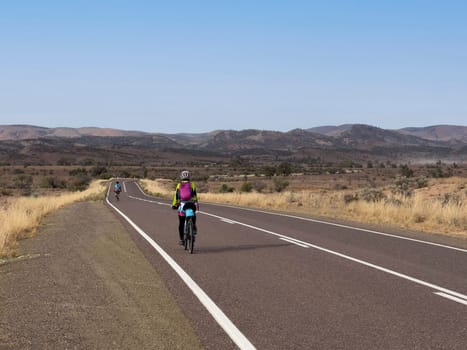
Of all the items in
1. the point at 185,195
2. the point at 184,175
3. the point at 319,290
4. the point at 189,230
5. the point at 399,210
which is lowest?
the point at 399,210

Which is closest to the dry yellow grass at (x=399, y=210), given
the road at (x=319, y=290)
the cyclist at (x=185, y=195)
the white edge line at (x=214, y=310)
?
the road at (x=319, y=290)

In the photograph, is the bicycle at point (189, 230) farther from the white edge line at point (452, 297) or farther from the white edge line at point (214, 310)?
the white edge line at point (452, 297)

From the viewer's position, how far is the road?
5.68 m

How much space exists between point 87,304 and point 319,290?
319 cm

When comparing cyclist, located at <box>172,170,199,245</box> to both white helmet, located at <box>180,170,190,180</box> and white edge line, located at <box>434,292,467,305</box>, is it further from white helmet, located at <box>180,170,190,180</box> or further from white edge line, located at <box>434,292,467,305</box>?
white edge line, located at <box>434,292,467,305</box>

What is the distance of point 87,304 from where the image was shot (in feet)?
22.6

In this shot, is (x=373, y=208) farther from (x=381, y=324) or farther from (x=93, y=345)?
(x=93, y=345)

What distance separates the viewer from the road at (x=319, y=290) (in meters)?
5.68

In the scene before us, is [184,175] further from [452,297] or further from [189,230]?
[452,297]

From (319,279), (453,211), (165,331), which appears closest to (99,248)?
(319,279)

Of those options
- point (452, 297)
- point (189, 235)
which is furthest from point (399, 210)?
point (452, 297)

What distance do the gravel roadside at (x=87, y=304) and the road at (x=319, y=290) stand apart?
35 centimetres

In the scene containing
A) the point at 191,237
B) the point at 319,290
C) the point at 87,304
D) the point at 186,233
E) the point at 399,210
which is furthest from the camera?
the point at 399,210

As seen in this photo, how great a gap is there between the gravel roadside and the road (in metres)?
0.35
